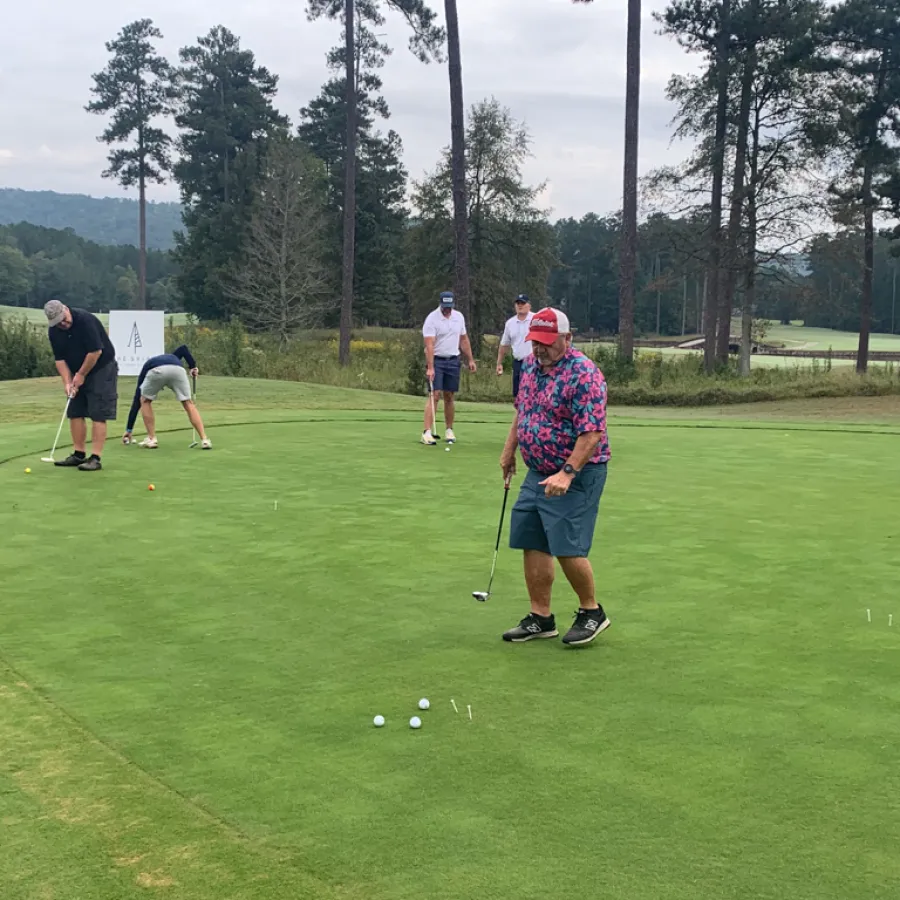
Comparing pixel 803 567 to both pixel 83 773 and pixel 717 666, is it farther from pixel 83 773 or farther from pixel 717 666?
pixel 83 773

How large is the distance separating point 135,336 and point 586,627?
69.2 ft

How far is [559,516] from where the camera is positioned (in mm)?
5340

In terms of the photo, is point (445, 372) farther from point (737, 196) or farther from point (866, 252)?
point (866, 252)

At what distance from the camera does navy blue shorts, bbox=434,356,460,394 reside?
13547 mm

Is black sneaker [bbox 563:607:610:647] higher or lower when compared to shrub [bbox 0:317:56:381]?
lower

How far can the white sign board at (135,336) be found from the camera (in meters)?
24.2

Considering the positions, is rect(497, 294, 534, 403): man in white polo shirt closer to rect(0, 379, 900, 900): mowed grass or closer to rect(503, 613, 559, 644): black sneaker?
rect(0, 379, 900, 900): mowed grass

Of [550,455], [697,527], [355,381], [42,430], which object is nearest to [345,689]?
[550,455]

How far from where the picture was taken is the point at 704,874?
310 centimetres

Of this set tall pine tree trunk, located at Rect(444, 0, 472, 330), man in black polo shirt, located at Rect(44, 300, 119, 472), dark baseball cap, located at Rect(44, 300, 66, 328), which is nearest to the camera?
dark baseball cap, located at Rect(44, 300, 66, 328)

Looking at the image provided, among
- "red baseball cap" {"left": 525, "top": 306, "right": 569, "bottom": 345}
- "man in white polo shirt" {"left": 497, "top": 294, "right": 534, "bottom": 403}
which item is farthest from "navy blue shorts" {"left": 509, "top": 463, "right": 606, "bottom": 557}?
"man in white polo shirt" {"left": 497, "top": 294, "right": 534, "bottom": 403}

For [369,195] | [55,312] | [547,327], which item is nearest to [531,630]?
[547,327]

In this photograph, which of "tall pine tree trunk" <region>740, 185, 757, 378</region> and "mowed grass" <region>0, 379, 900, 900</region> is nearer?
"mowed grass" <region>0, 379, 900, 900</region>

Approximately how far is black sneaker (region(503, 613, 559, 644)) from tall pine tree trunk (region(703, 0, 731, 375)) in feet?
94.9
